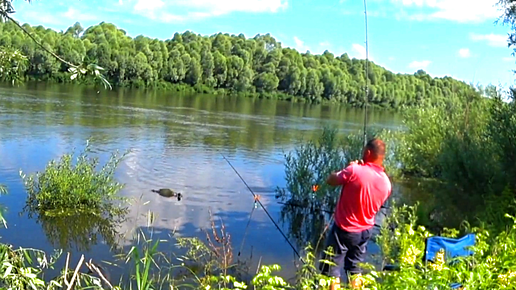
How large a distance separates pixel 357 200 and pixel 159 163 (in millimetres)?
Result: 13434

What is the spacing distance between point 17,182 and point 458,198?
32.1 ft

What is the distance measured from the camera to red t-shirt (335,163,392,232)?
5.29m

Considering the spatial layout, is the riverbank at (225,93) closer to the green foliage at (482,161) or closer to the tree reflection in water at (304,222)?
the tree reflection in water at (304,222)

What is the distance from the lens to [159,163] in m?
18.2

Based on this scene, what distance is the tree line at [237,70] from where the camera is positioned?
6112 cm

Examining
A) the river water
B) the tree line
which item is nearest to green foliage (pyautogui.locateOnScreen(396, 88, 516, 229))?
the river water

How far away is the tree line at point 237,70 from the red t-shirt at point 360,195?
51.8 metres

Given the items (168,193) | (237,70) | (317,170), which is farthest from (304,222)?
(237,70)

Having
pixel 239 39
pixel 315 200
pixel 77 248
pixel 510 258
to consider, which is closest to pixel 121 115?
pixel 315 200

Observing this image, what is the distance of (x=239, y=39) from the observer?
273 ft

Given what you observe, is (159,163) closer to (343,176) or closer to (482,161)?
(482,161)

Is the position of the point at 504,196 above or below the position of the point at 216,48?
below

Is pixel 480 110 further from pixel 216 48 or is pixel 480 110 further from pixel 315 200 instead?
pixel 216 48

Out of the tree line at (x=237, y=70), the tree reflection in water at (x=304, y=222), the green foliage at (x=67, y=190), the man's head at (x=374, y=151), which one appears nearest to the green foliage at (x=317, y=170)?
the tree reflection in water at (x=304, y=222)
